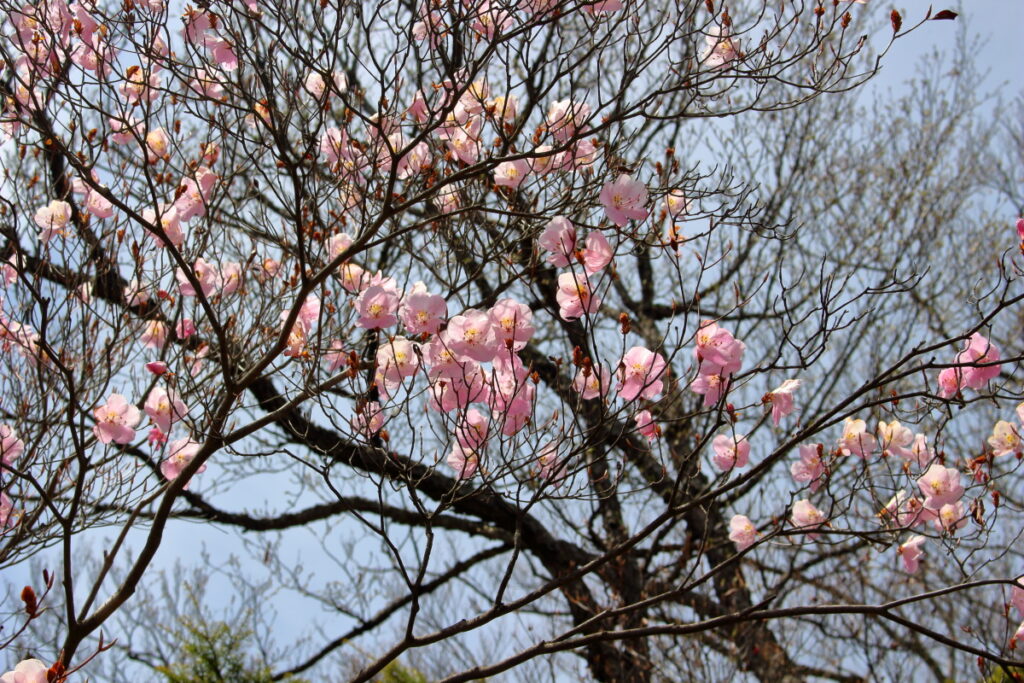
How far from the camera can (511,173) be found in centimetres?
273

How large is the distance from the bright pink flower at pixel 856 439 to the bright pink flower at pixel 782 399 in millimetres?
424

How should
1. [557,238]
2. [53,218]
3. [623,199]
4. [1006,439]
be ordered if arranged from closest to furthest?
1. [557,238]
2. [623,199]
3. [1006,439]
4. [53,218]

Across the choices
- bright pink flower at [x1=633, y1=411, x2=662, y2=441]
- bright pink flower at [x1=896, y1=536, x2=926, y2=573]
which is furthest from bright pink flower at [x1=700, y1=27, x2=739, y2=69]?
bright pink flower at [x1=896, y1=536, x2=926, y2=573]

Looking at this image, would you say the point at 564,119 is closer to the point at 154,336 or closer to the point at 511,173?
the point at 511,173

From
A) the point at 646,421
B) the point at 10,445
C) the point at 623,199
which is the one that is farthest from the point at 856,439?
the point at 10,445

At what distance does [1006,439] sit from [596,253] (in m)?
1.68

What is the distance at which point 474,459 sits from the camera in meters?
2.38

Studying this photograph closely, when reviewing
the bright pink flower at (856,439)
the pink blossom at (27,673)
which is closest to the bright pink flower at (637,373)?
the bright pink flower at (856,439)

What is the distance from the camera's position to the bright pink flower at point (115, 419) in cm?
300

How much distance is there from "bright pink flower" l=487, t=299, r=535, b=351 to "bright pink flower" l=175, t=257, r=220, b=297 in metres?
1.58

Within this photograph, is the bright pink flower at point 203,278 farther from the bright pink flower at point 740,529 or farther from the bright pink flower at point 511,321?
the bright pink flower at point 740,529

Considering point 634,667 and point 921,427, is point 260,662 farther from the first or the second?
point 921,427

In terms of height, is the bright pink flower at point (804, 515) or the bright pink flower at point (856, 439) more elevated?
the bright pink flower at point (856, 439)

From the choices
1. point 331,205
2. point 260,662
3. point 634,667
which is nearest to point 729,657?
point 634,667
